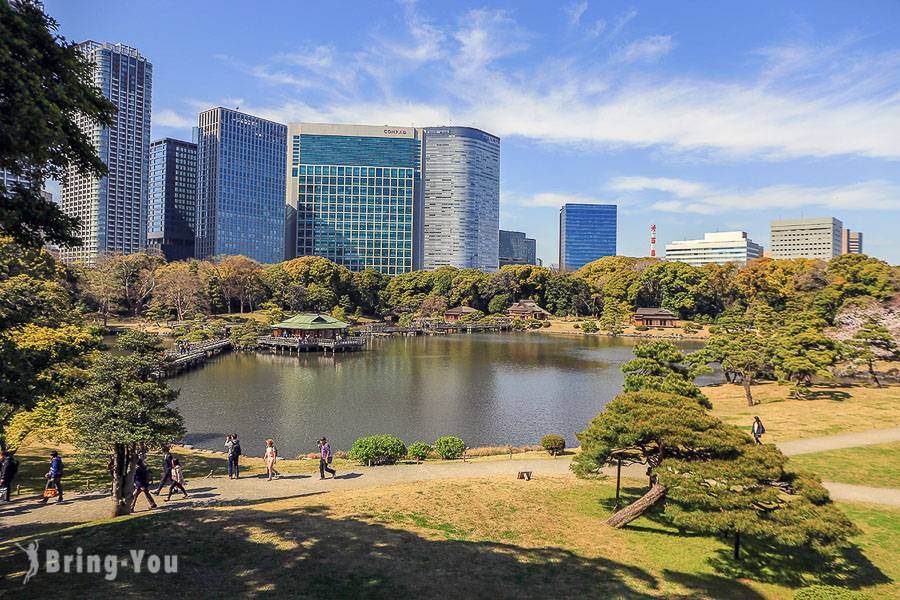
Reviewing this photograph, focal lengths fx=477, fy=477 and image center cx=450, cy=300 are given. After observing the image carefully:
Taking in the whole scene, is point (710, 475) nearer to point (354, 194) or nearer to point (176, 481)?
point (176, 481)

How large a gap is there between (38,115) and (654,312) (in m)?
91.8

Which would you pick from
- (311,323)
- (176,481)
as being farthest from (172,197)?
(176,481)

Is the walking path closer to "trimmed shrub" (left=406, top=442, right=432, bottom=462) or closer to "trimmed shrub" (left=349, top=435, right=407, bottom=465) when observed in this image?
"trimmed shrub" (left=349, top=435, right=407, bottom=465)

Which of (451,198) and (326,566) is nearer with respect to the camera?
(326,566)

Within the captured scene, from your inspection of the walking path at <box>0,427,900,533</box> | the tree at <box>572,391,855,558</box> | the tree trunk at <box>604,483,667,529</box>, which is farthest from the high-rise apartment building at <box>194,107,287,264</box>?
the tree trunk at <box>604,483,667,529</box>

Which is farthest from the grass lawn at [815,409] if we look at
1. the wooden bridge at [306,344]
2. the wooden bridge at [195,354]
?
the wooden bridge at [306,344]

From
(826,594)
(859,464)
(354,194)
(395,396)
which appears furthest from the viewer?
(354,194)

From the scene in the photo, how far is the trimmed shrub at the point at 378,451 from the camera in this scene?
18469mm

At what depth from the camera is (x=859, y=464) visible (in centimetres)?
1783

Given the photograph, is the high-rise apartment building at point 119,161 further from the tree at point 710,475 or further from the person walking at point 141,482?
the tree at point 710,475

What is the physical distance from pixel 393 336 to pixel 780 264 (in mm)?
66461

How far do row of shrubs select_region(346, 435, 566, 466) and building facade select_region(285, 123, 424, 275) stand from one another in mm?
134368

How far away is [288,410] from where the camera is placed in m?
29.9

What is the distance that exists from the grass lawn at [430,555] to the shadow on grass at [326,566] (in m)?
0.03
